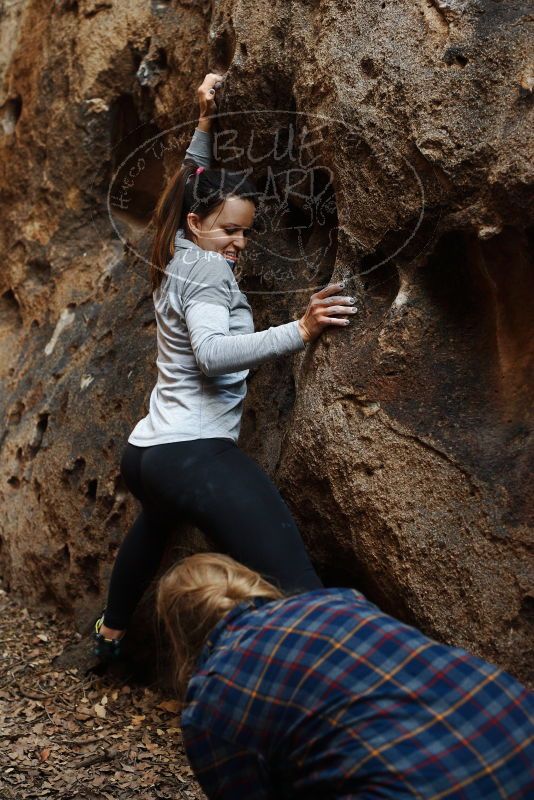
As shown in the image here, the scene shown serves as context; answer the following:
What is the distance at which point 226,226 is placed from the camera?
2.89 m

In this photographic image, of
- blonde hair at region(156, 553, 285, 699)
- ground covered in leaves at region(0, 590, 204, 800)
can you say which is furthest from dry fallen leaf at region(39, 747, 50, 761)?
blonde hair at region(156, 553, 285, 699)

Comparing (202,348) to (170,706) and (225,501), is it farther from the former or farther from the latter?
(170,706)

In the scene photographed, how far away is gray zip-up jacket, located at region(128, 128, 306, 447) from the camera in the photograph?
2.62m

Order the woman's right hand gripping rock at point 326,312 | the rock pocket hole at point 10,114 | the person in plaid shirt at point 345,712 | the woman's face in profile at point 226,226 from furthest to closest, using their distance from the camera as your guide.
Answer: the rock pocket hole at point 10,114 → the woman's face in profile at point 226,226 → the woman's right hand gripping rock at point 326,312 → the person in plaid shirt at point 345,712

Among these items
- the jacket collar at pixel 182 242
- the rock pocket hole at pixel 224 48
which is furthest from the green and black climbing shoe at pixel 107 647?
the rock pocket hole at pixel 224 48

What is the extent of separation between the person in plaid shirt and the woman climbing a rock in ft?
2.54

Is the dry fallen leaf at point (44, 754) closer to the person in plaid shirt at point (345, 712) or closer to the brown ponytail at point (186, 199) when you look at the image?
the person in plaid shirt at point (345, 712)

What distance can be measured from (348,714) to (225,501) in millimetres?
1099

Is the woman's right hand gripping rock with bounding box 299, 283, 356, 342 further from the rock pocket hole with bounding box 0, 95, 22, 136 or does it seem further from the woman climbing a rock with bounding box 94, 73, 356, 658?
the rock pocket hole with bounding box 0, 95, 22, 136

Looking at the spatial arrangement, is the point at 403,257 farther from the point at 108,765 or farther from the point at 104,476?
the point at 108,765

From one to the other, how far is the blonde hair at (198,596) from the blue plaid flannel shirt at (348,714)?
95mm

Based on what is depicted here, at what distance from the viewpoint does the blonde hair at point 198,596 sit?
5.96ft

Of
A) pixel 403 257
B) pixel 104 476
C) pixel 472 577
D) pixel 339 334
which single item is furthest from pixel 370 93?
pixel 104 476

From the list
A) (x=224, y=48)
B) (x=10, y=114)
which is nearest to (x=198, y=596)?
(x=224, y=48)
